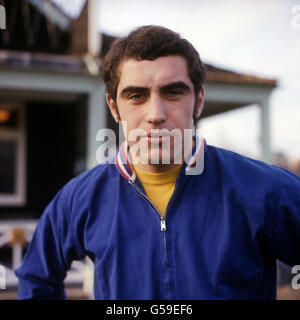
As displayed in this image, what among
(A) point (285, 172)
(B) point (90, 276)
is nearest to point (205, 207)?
(A) point (285, 172)

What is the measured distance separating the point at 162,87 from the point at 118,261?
0.50 meters

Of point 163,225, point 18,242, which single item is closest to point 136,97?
point 163,225

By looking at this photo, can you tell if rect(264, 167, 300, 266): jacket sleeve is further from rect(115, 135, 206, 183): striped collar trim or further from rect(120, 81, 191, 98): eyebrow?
rect(120, 81, 191, 98): eyebrow

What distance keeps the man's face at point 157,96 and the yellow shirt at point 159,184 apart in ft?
0.21

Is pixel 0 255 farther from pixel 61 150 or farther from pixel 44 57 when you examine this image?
pixel 44 57

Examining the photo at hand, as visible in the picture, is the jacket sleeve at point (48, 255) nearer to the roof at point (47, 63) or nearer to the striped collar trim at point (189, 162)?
the striped collar trim at point (189, 162)

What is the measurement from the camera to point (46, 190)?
4789 millimetres

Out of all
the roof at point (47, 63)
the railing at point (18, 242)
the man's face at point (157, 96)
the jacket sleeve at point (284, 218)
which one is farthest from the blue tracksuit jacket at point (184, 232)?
the railing at point (18, 242)

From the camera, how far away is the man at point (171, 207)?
3.14ft

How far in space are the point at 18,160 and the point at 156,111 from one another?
13.3 ft

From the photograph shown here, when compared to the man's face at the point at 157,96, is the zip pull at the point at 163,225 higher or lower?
lower

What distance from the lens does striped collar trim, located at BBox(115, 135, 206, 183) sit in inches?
41.3

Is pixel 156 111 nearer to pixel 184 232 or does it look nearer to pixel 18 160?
pixel 184 232

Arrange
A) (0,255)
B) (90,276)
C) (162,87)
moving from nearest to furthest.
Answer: (162,87), (90,276), (0,255)
